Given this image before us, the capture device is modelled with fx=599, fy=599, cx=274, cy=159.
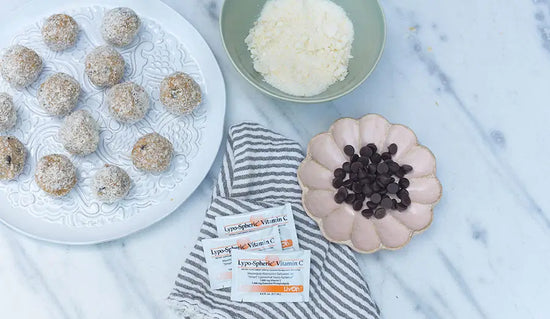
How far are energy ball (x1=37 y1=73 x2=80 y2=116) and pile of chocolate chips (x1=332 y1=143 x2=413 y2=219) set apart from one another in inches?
26.2

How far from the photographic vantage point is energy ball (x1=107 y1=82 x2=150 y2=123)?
4.66 ft

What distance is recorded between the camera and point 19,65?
1424 mm

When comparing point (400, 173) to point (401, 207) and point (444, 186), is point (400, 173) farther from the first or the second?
point (444, 186)

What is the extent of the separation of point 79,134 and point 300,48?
0.57 metres

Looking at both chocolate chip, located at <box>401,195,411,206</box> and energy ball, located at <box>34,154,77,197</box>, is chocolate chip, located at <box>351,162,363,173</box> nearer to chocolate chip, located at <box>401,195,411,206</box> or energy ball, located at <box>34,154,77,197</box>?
chocolate chip, located at <box>401,195,411,206</box>

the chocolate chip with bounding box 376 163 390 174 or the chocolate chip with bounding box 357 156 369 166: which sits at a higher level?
the chocolate chip with bounding box 376 163 390 174

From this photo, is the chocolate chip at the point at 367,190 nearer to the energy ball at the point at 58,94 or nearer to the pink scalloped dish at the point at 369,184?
the pink scalloped dish at the point at 369,184

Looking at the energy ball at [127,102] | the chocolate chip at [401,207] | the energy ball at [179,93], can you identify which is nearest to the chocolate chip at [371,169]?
the chocolate chip at [401,207]

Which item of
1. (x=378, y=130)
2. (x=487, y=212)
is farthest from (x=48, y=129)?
(x=487, y=212)

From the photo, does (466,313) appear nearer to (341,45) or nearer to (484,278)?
(484,278)

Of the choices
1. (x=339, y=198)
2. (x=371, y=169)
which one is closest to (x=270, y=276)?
(x=339, y=198)

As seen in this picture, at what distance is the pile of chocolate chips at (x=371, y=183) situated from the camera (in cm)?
146

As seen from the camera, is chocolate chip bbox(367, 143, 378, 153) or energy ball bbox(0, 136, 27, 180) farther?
chocolate chip bbox(367, 143, 378, 153)

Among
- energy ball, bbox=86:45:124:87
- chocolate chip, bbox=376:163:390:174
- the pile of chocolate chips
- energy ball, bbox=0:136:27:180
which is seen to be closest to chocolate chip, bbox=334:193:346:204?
the pile of chocolate chips
